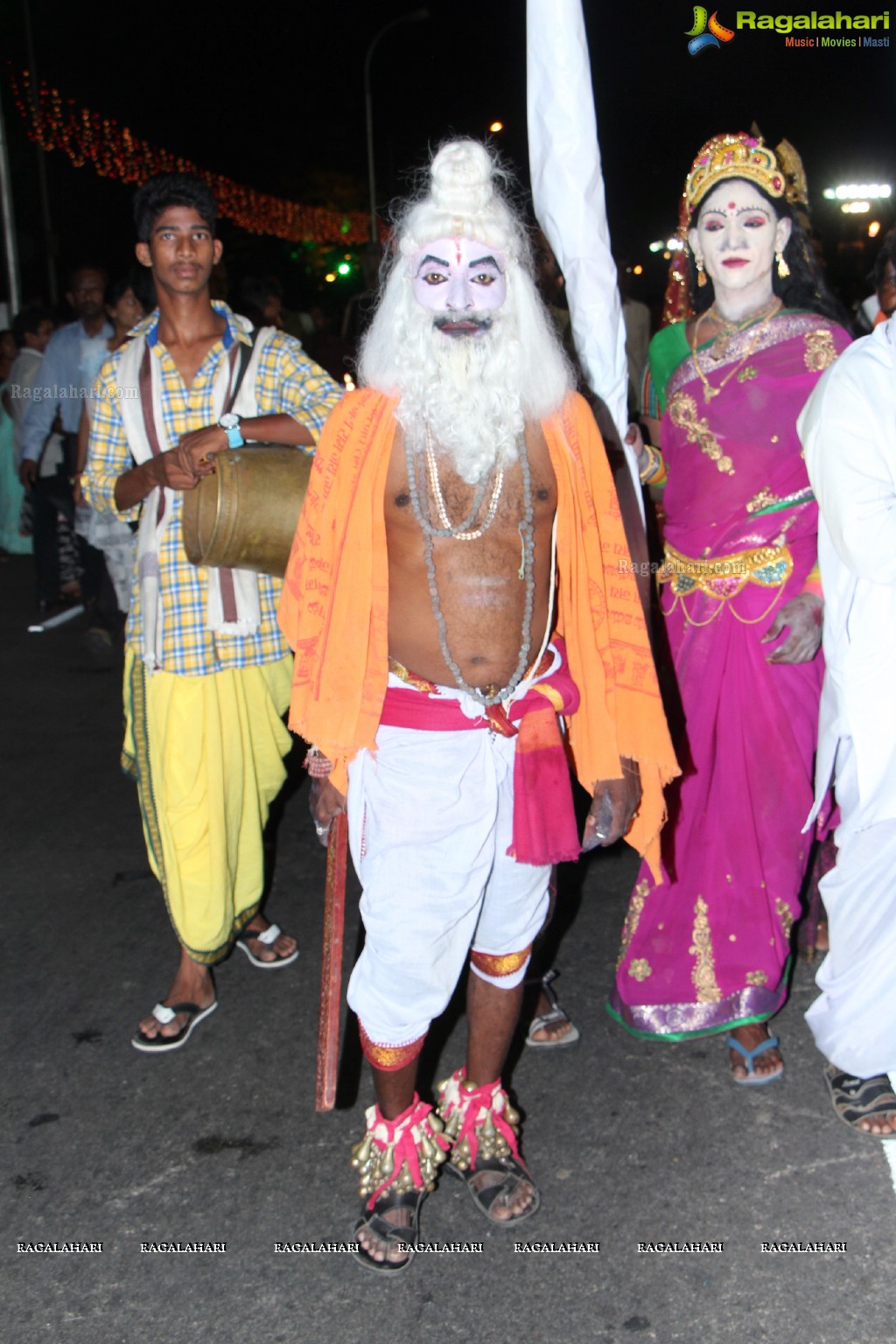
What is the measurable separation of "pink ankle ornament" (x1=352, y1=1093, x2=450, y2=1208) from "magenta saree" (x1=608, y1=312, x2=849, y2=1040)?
2.90 ft

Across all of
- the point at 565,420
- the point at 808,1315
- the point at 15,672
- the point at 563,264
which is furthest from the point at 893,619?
the point at 15,672

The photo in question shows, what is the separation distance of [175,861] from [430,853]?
3.86 feet

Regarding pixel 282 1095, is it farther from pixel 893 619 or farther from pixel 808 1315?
pixel 893 619

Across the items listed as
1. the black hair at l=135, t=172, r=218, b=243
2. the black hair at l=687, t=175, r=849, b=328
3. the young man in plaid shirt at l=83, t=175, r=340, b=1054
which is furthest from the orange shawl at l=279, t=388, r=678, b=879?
the black hair at l=135, t=172, r=218, b=243

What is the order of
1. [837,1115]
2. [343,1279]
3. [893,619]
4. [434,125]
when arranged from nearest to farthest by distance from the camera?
[343,1279] < [893,619] < [837,1115] < [434,125]

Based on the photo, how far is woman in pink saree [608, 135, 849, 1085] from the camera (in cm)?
319

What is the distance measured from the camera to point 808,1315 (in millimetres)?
2416

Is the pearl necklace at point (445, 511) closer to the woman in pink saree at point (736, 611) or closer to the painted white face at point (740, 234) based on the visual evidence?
the woman in pink saree at point (736, 611)

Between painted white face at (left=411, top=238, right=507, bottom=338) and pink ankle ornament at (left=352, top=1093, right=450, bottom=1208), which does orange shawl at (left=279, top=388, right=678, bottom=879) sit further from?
pink ankle ornament at (left=352, top=1093, right=450, bottom=1208)

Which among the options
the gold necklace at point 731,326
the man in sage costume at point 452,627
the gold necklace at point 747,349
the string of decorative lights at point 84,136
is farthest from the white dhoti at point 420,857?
the string of decorative lights at point 84,136

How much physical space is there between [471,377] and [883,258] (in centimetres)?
179

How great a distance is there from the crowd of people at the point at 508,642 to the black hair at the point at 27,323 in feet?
21.0

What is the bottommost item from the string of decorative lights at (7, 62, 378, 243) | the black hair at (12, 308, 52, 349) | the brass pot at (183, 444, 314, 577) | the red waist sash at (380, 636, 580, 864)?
the red waist sash at (380, 636, 580, 864)

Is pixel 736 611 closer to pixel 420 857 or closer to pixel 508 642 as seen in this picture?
pixel 508 642
